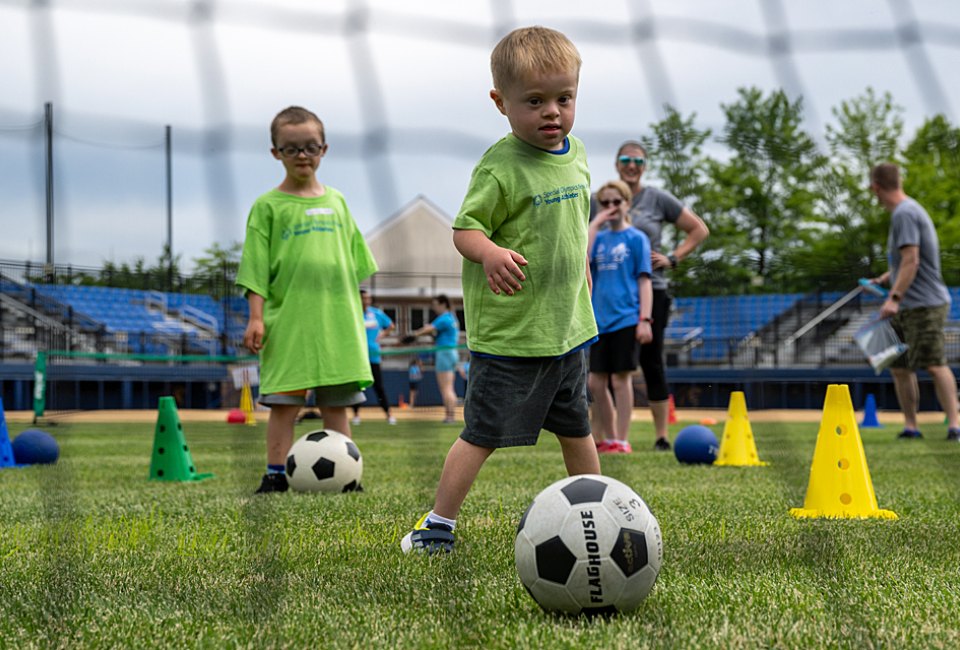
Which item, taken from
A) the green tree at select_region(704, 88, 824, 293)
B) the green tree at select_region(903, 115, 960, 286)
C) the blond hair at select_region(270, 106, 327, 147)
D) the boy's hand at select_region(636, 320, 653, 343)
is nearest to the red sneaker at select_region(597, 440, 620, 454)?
the boy's hand at select_region(636, 320, 653, 343)

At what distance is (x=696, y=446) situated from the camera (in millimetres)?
6289

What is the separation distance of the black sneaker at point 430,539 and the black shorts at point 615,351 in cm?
379

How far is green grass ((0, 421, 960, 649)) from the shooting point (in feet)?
7.00

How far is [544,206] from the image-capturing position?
321 centimetres

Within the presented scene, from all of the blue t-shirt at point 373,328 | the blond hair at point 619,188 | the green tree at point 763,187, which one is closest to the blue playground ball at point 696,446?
the blond hair at point 619,188

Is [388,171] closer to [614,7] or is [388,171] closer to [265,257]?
[265,257]

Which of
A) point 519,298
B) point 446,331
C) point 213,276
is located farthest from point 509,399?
point 213,276

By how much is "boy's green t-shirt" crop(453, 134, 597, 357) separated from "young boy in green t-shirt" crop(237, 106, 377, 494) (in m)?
1.62

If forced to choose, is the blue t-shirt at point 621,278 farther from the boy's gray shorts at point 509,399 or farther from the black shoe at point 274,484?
the boy's gray shorts at point 509,399

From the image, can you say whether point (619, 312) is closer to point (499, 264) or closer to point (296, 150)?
point (296, 150)

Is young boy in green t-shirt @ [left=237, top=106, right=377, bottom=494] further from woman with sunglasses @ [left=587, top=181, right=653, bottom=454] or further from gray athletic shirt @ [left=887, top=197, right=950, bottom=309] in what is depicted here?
gray athletic shirt @ [left=887, top=197, right=950, bottom=309]

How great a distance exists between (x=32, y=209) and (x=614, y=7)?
8.42 feet

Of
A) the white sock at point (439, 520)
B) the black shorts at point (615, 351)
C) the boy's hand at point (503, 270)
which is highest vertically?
the boy's hand at point (503, 270)

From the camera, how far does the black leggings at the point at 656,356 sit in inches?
287
